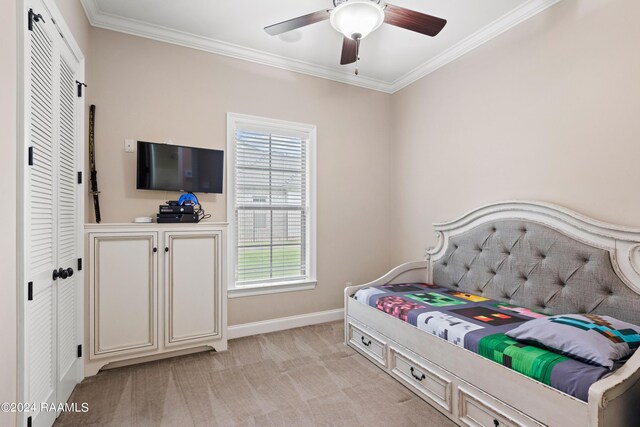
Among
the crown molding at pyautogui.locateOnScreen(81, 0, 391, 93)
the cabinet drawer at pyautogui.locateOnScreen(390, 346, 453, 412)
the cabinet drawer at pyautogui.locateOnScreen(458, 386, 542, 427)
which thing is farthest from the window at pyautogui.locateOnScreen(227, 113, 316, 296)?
the cabinet drawer at pyautogui.locateOnScreen(458, 386, 542, 427)

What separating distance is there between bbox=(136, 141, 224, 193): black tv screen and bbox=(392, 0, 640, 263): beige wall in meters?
2.14

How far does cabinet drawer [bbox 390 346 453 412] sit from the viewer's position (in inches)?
75.5

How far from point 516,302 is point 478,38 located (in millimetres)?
2253

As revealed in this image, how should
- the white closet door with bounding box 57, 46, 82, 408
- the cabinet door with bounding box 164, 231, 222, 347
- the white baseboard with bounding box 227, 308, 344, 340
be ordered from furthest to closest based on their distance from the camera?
the white baseboard with bounding box 227, 308, 344, 340 → the cabinet door with bounding box 164, 231, 222, 347 → the white closet door with bounding box 57, 46, 82, 408

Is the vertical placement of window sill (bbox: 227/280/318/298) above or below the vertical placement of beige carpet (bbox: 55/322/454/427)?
above

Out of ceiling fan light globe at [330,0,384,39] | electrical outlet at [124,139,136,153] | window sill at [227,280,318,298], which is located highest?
ceiling fan light globe at [330,0,384,39]

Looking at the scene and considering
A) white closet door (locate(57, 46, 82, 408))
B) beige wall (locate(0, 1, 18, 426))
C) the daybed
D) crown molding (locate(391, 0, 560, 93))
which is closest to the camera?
beige wall (locate(0, 1, 18, 426))

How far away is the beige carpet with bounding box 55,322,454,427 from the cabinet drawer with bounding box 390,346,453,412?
0.07 meters

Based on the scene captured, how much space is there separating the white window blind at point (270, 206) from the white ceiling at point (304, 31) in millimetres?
785

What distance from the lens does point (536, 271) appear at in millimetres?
2295

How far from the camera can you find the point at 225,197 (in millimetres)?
3062

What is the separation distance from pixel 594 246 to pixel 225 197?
2832 mm

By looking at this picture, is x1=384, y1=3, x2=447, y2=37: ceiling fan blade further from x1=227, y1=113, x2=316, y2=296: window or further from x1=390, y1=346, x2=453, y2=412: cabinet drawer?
x1=390, y1=346, x2=453, y2=412: cabinet drawer

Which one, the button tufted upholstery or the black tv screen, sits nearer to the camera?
the button tufted upholstery
